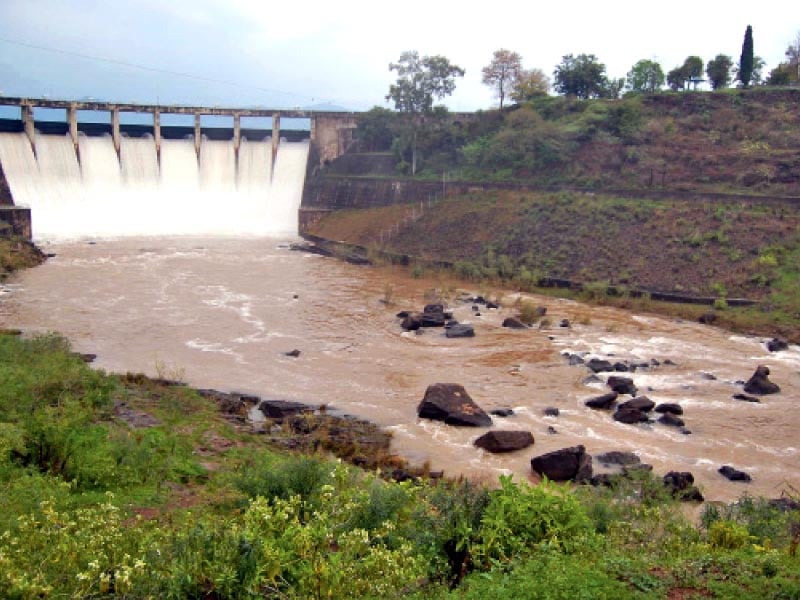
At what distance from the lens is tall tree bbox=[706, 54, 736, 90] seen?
5203 cm

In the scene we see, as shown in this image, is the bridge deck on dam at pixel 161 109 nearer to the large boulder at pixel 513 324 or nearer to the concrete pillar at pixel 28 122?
the concrete pillar at pixel 28 122

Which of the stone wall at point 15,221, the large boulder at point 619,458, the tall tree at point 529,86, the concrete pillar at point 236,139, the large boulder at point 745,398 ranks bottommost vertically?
the large boulder at point 619,458

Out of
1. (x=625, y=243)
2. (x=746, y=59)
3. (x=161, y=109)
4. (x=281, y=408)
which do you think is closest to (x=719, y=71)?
(x=746, y=59)

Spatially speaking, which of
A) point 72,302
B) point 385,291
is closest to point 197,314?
A: point 72,302

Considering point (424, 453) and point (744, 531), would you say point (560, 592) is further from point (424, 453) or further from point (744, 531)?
point (424, 453)

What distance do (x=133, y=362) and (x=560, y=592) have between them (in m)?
19.2

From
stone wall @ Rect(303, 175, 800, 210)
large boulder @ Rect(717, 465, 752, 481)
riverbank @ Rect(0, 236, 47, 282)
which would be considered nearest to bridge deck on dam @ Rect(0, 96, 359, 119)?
stone wall @ Rect(303, 175, 800, 210)

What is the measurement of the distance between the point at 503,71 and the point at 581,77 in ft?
31.8

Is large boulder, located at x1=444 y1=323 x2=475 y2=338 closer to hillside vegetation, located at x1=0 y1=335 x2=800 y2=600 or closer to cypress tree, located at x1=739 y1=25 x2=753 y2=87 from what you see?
hillside vegetation, located at x1=0 y1=335 x2=800 y2=600

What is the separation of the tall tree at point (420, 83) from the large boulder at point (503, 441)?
40.6 m

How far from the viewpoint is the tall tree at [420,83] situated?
5569cm

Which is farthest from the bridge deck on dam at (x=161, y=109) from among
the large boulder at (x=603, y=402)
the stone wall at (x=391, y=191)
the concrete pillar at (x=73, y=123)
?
the large boulder at (x=603, y=402)

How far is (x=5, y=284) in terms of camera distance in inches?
1335

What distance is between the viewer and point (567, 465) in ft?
53.1
